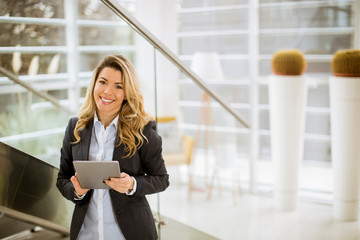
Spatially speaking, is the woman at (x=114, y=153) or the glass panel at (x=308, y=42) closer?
the woman at (x=114, y=153)

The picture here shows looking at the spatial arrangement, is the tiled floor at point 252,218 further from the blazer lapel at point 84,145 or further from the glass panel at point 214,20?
the glass panel at point 214,20

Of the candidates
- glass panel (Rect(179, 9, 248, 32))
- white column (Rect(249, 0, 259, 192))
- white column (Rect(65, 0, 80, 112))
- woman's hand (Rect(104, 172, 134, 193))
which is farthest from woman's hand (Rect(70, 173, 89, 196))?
glass panel (Rect(179, 9, 248, 32))

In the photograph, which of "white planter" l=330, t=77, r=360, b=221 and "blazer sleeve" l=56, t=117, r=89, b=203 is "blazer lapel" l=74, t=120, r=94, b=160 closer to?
"blazer sleeve" l=56, t=117, r=89, b=203

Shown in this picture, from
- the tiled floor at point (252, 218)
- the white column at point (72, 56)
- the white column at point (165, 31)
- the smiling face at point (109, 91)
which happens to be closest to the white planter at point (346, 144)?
the tiled floor at point (252, 218)

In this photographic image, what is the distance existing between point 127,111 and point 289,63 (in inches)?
113

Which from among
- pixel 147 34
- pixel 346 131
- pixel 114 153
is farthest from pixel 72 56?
pixel 346 131

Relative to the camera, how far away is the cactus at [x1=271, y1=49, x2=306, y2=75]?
16.0 ft

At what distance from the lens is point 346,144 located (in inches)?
180

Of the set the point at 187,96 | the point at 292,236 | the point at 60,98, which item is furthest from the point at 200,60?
the point at 60,98

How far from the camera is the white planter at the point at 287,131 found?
4887 mm

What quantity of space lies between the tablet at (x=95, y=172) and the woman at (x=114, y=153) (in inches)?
3.3

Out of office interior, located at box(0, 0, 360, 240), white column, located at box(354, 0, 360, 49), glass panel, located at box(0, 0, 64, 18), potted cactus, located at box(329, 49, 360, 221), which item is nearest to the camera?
glass panel, located at box(0, 0, 64, 18)

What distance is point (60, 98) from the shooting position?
291 centimetres

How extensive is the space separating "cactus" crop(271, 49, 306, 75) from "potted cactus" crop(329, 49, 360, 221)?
37 centimetres
